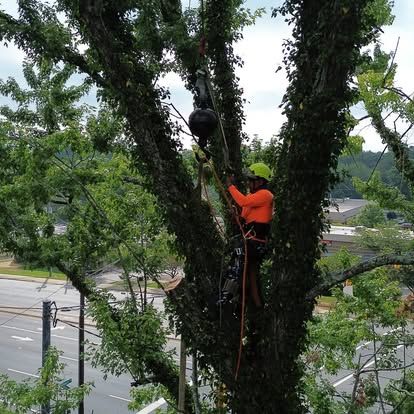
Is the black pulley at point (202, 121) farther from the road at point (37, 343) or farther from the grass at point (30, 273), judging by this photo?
the grass at point (30, 273)

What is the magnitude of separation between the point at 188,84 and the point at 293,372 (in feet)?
12.8

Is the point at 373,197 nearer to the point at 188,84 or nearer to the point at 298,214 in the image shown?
the point at 188,84

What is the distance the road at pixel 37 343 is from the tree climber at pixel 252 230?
9.55 m

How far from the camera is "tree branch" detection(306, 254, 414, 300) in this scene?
4438 mm

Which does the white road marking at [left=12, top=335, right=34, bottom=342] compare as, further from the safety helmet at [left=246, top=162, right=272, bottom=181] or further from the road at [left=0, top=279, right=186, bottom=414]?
the safety helmet at [left=246, top=162, right=272, bottom=181]

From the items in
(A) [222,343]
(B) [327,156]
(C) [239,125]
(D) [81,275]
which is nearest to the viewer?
(B) [327,156]

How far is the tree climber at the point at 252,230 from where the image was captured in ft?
16.4

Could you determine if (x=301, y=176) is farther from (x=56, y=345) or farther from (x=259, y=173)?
(x=56, y=345)

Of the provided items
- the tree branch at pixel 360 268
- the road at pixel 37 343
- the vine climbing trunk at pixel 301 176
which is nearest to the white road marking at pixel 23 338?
the road at pixel 37 343

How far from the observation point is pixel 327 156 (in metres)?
4.56

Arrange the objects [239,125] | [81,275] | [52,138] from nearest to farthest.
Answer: [239,125]
[52,138]
[81,275]

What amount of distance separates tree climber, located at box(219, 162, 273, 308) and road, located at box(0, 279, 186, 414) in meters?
9.55

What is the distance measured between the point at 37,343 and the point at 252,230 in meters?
21.1

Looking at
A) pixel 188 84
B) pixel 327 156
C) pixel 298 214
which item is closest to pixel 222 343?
pixel 298 214
